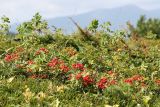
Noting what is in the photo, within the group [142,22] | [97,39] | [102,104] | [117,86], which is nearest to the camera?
[102,104]

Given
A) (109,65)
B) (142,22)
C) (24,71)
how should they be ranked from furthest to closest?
(142,22)
(109,65)
(24,71)

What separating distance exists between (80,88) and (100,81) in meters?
0.57

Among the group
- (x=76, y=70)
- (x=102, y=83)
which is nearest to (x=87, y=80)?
(x=102, y=83)

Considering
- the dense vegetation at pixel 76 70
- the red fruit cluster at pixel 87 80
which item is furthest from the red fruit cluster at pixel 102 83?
the red fruit cluster at pixel 87 80

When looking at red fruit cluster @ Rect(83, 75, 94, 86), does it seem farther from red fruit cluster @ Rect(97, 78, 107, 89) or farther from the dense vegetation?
red fruit cluster @ Rect(97, 78, 107, 89)

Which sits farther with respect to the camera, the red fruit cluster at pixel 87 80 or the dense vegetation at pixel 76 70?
the red fruit cluster at pixel 87 80

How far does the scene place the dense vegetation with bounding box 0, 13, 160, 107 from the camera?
951 cm

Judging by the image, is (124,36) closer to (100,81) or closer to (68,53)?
(68,53)

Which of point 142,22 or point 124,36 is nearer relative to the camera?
point 124,36

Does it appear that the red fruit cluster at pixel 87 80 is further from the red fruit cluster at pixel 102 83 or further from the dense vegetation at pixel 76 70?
the red fruit cluster at pixel 102 83

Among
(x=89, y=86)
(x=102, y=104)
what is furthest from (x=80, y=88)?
(x=102, y=104)

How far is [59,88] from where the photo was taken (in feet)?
31.7

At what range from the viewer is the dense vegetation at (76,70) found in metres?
9.51

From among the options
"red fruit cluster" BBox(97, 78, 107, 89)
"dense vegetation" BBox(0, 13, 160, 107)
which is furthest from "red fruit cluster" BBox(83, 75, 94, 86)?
"red fruit cluster" BBox(97, 78, 107, 89)
